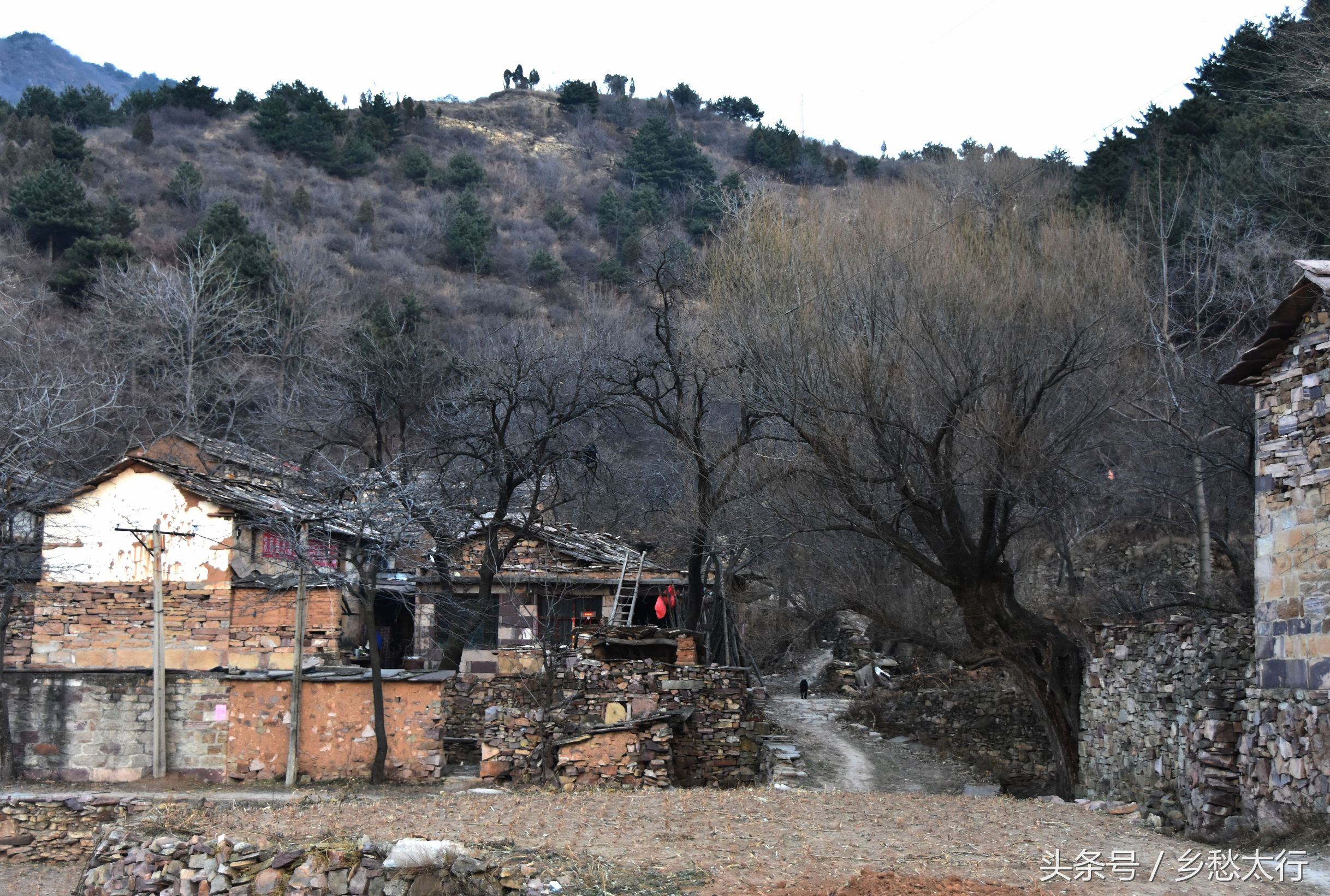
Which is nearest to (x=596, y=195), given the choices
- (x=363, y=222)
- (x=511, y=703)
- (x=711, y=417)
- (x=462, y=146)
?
(x=462, y=146)

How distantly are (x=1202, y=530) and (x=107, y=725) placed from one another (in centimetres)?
1997

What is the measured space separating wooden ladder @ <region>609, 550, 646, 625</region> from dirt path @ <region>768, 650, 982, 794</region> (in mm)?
3938

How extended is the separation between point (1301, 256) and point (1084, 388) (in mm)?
10010

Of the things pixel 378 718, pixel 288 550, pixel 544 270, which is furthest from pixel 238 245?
pixel 378 718

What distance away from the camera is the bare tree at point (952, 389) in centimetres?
1580

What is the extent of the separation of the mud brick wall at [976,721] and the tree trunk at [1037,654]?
1.34 metres

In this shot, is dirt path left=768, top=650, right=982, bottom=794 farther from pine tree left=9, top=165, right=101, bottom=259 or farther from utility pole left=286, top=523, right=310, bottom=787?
pine tree left=9, top=165, right=101, bottom=259

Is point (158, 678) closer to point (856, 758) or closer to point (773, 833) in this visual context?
point (856, 758)

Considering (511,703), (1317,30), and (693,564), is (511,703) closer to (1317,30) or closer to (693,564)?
(693,564)

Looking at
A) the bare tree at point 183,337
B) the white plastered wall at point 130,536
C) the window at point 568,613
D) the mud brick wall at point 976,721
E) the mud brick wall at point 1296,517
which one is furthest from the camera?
the bare tree at point 183,337

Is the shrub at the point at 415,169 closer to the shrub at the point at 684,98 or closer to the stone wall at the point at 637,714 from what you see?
the shrub at the point at 684,98

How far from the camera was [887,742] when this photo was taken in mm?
23406

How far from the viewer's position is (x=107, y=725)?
61.9 ft

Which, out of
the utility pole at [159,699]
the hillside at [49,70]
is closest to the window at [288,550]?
the utility pole at [159,699]
